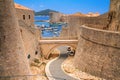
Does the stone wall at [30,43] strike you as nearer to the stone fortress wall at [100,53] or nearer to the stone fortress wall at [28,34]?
the stone fortress wall at [28,34]

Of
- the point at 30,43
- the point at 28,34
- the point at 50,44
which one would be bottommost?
the point at 50,44

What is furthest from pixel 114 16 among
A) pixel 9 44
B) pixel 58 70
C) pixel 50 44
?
pixel 9 44

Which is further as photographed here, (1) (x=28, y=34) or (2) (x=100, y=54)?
(1) (x=28, y=34)

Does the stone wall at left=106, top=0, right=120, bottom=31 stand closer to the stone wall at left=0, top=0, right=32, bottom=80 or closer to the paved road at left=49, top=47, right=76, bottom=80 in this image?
the paved road at left=49, top=47, right=76, bottom=80

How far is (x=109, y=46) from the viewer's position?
61.9ft

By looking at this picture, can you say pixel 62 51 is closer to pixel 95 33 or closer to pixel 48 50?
pixel 48 50

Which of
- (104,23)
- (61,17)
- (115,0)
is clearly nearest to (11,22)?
(115,0)

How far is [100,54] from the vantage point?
19.9 metres

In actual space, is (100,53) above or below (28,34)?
below

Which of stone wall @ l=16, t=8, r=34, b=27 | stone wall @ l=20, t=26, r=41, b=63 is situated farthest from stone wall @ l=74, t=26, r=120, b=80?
stone wall @ l=16, t=8, r=34, b=27

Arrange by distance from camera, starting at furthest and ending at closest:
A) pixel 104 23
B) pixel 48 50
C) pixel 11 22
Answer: pixel 104 23 < pixel 48 50 < pixel 11 22

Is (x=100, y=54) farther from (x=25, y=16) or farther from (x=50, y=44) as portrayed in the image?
(x=25, y=16)

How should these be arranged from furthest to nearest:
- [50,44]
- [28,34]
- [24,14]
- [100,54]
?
1. [50,44]
2. [24,14]
3. [28,34]
4. [100,54]

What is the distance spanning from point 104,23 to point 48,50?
1118 cm
